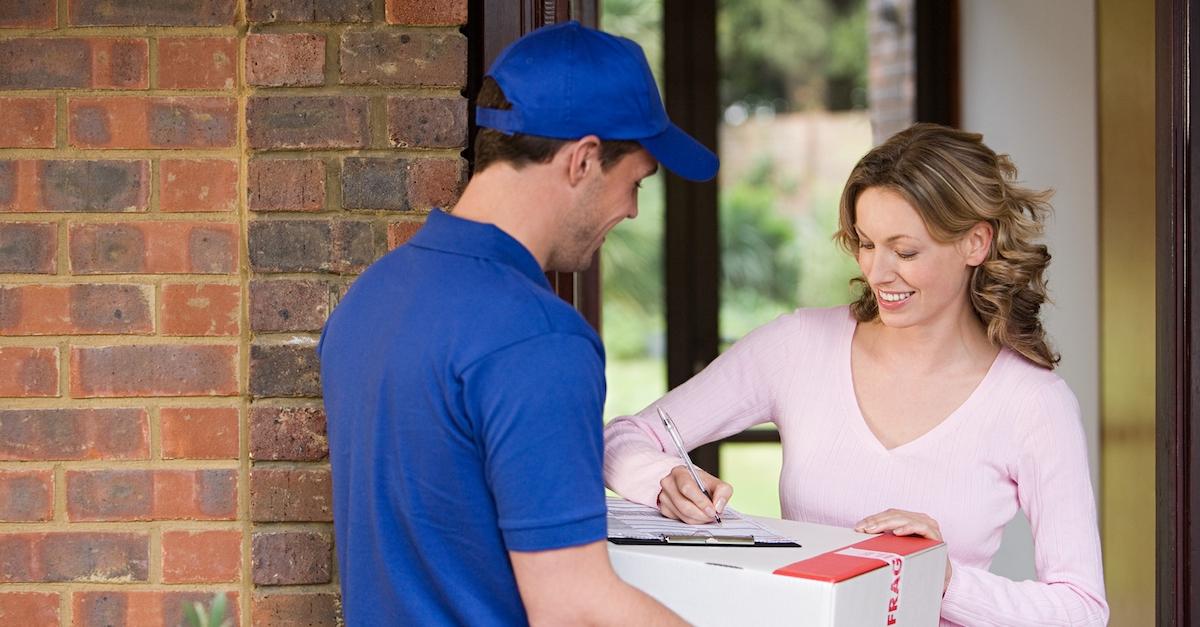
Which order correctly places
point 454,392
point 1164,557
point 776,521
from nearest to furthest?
point 454,392, point 776,521, point 1164,557

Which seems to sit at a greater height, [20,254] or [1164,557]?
[20,254]

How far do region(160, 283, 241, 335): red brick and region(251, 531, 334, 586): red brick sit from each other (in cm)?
32

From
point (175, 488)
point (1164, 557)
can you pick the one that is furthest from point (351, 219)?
point (1164, 557)

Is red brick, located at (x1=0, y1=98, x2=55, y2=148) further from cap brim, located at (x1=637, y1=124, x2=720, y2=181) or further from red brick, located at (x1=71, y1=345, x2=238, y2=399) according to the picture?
cap brim, located at (x1=637, y1=124, x2=720, y2=181)

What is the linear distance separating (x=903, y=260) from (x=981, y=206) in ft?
0.48

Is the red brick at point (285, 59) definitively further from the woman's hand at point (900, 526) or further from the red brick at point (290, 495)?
the woman's hand at point (900, 526)

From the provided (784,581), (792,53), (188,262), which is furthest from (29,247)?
(792,53)

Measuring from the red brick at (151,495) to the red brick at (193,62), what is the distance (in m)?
0.58

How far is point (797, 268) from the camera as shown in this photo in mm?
4918

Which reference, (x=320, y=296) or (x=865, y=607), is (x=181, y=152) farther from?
(x=865, y=607)

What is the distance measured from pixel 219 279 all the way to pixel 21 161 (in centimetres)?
34

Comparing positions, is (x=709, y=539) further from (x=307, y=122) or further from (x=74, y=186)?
(x=74, y=186)

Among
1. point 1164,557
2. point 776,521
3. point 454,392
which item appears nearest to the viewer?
point 454,392

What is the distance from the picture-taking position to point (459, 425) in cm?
→ 114
